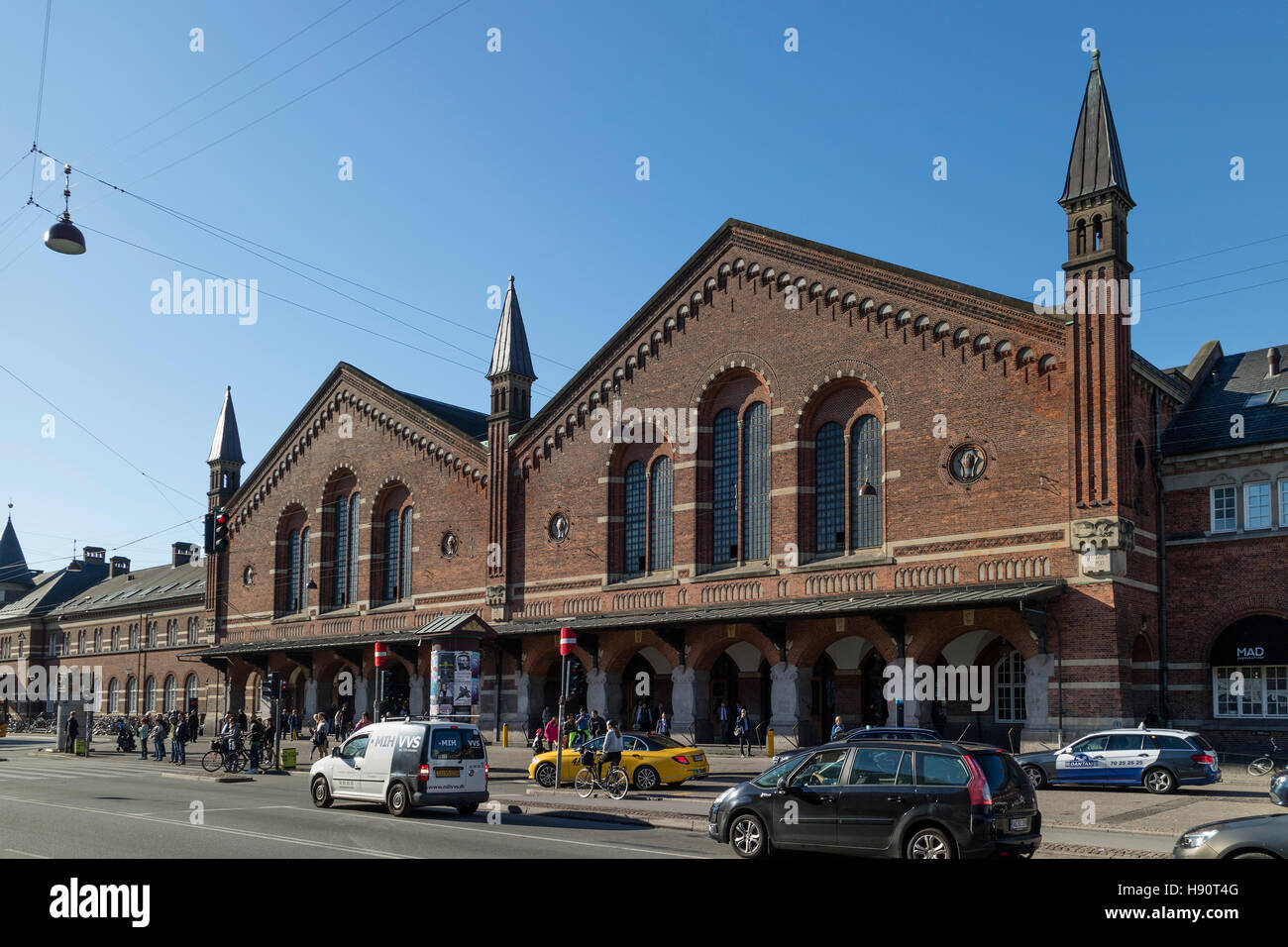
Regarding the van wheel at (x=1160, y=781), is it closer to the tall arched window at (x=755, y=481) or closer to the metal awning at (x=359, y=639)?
the tall arched window at (x=755, y=481)

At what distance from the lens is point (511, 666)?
4147cm

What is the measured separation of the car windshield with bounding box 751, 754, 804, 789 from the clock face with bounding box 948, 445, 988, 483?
16.9m

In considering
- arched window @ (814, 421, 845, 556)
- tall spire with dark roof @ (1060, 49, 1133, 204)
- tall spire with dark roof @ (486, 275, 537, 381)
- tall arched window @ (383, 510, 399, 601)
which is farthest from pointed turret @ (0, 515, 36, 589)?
tall spire with dark roof @ (1060, 49, 1133, 204)

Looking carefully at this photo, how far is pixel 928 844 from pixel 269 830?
1011cm

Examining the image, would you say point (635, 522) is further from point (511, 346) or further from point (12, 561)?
point (12, 561)

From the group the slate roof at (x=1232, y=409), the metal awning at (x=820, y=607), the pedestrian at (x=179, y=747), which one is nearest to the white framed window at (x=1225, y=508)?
the slate roof at (x=1232, y=409)

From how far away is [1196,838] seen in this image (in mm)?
11094

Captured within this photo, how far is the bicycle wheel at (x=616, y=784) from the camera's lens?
2397 centimetres

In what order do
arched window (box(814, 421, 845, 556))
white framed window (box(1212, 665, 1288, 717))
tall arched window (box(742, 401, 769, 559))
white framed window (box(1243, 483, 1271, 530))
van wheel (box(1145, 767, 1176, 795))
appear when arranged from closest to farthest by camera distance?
van wheel (box(1145, 767, 1176, 795)), white framed window (box(1212, 665, 1288, 717)), white framed window (box(1243, 483, 1271, 530)), arched window (box(814, 421, 845, 556)), tall arched window (box(742, 401, 769, 559))

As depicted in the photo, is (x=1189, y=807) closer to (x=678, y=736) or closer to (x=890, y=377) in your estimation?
(x=890, y=377)

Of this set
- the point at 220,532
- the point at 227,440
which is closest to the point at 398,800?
the point at 220,532

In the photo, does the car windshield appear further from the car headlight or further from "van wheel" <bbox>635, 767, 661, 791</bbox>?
"van wheel" <bbox>635, 767, 661, 791</bbox>

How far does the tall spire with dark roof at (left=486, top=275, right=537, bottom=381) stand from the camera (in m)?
43.5
